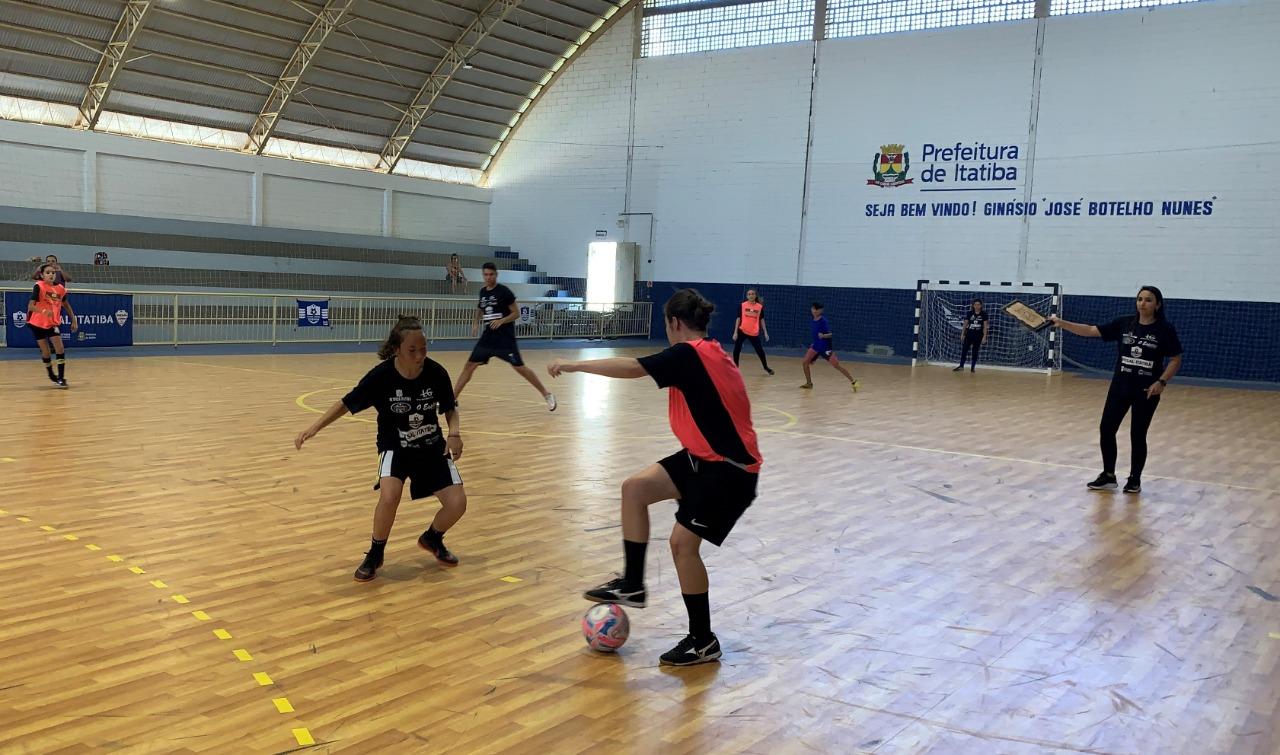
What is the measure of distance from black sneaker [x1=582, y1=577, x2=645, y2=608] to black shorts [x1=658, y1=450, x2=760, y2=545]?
19.9 inches

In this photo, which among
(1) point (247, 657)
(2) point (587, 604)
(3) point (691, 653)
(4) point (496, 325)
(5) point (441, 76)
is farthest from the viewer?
(5) point (441, 76)

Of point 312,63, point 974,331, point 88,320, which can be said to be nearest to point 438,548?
point 88,320

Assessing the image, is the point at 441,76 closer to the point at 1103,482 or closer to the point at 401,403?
the point at 1103,482

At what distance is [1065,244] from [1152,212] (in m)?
2.06

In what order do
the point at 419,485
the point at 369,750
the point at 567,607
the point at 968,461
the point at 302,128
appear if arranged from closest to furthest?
the point at 369,750 → the point at 567,607 → the point at 419,485 → the point at 968,461 → the point at 302,128

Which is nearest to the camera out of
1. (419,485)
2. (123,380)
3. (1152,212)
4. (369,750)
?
(369,750)

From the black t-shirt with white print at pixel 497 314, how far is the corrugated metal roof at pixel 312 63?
17568mm

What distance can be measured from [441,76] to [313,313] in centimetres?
1226

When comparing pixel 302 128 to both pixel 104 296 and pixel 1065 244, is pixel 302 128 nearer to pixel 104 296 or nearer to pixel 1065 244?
pixel 104 296

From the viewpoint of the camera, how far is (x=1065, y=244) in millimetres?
25266

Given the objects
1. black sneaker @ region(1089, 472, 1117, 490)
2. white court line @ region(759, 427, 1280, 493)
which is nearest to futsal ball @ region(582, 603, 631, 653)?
black sneaker @ region(1089, 472, 1117, 490)

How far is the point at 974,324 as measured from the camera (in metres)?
25.0

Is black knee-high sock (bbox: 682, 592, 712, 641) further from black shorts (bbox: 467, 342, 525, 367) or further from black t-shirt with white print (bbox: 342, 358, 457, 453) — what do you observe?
black shorts (bbox: 467, 342, 525, 367)

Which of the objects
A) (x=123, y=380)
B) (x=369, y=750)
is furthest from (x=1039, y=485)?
(x=123, y=380)
